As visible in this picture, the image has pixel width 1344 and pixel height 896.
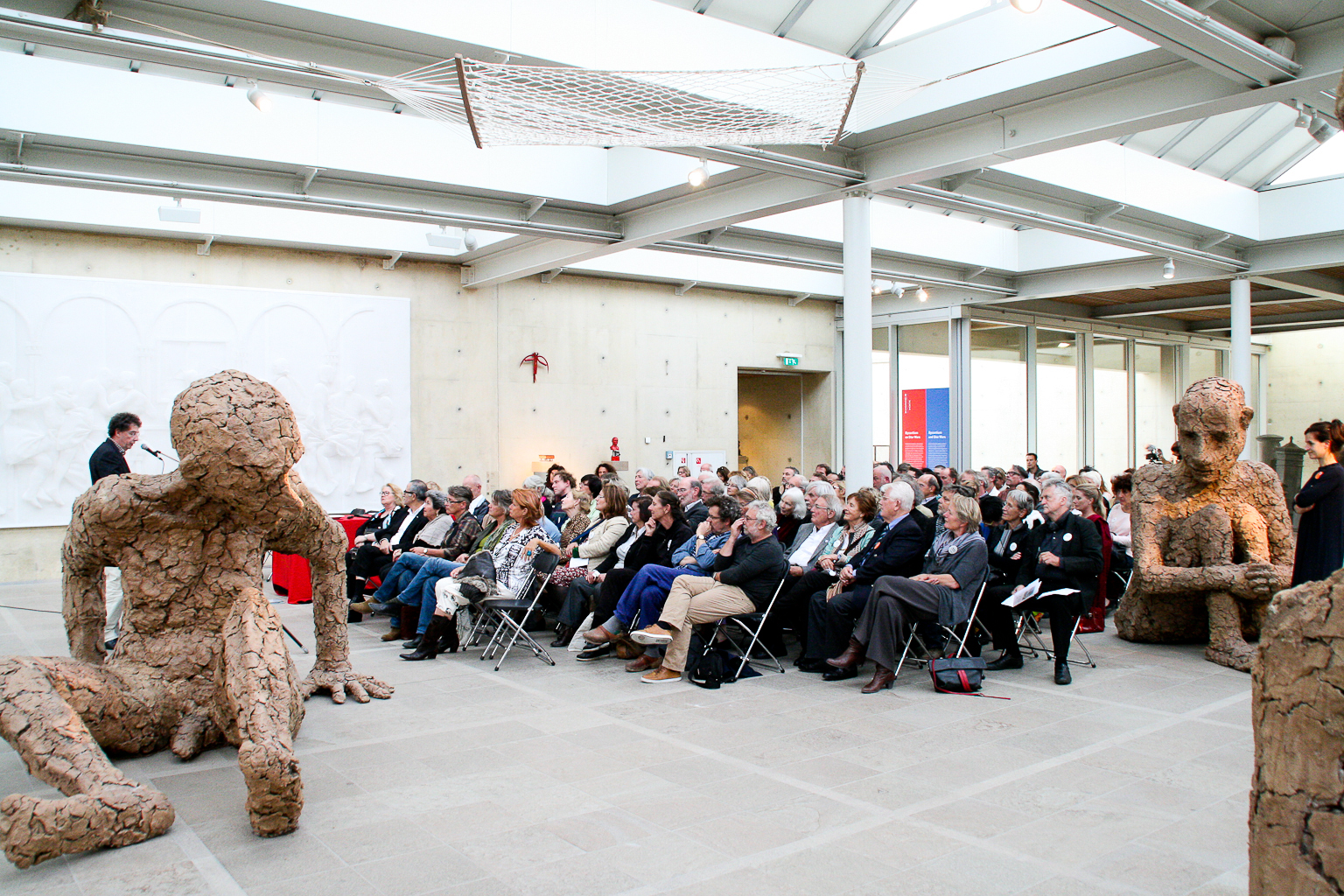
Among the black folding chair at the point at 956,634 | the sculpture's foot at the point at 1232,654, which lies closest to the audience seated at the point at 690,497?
the black folding chair at the point at 956,634

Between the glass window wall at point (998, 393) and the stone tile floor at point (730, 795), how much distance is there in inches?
487

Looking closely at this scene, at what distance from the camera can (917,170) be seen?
27.7ft

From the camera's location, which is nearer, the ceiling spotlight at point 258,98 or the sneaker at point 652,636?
the sneaker at point 652,636

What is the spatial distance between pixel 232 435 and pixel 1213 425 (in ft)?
20.3

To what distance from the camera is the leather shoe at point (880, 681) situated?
5.81m

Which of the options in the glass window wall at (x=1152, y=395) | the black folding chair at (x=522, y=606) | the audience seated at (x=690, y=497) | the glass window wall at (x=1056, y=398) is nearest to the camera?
the black folding chair at (x=522, y=606)

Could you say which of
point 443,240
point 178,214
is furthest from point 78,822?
point 443,240

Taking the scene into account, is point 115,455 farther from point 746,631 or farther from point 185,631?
point 746,631

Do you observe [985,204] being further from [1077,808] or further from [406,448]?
[406,448]

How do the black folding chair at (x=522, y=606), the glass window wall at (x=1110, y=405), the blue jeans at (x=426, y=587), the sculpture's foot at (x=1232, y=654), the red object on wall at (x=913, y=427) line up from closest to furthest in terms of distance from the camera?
1. the sculpture's foot at (x=1232, y=654)
2. the black folding chair at (x=522, y=606)
3. the blue jeans at (x=426, y=587)
4. the red object on wall at (x=913, y=427)
5. the glass window wall at (x=1110, y=405)

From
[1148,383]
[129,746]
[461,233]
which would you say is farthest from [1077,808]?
[1148,383]

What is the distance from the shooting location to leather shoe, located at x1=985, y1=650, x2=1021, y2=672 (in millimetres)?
6461

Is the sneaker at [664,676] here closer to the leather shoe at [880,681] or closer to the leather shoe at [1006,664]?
the leather shoe at [880,681]

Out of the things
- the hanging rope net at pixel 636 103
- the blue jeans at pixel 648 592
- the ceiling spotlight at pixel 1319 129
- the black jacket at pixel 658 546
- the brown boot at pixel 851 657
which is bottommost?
the brown boot at pixel 851 657
